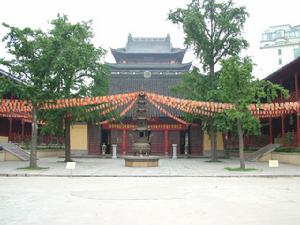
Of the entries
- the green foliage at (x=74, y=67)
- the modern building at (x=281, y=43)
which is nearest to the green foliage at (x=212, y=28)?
the green foliage at (x=74, y=67)

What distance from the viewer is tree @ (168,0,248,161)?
88.7 feet

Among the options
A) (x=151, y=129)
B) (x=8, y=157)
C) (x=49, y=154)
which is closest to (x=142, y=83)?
(x=151, y=129)

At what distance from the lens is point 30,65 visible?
Result: 66.3ft

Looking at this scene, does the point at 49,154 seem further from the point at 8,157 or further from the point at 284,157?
the point at 284,157

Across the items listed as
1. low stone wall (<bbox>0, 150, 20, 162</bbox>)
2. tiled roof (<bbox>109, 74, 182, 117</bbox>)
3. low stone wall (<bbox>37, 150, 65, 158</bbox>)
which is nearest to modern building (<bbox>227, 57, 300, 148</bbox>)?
tiled roof (<bbox>109, 74, 182, 117</bbox>)

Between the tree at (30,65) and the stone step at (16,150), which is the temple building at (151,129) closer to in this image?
the stone step at (16,150)
